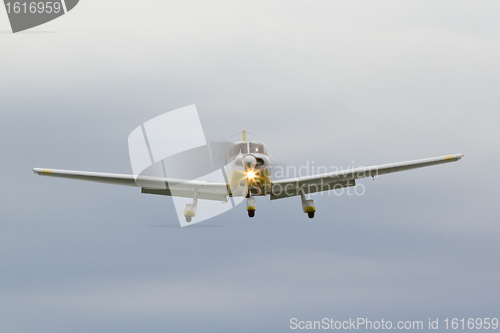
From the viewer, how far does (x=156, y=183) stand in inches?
1200

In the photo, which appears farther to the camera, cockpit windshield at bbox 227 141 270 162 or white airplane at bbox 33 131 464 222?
cockpit windshield at bbox 227 141 270 162

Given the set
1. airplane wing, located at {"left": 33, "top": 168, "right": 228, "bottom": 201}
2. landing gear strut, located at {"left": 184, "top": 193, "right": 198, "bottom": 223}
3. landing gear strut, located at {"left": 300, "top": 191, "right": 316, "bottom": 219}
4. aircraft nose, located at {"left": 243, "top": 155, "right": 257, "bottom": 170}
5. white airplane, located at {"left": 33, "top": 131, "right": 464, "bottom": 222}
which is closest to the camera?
aircraft nose, located at {"left": 243, "top": 155, "right": 257, "bottom": 170}

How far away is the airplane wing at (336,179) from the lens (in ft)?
99.8

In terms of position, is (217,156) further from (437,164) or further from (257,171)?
(437,164)

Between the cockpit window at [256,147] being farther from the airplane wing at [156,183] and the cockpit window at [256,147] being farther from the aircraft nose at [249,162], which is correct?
the airplane wing at [156,183]

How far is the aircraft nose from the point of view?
91.7ft

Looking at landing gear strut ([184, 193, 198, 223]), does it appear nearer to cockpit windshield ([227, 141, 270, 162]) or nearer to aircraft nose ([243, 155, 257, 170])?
cockpit windshield ([227, 141, 270, 162])

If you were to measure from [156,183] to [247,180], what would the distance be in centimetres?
455

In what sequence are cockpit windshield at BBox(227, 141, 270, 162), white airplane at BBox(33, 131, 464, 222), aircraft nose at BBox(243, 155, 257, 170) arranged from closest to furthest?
aircraft nose at BBox(243, 155, 257, 170)
white airplane at BBox(33, 131, 464, 222)
cockpit windshield at BBox(227, 141, 270, 162)

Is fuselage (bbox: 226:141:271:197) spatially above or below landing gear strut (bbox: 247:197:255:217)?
above

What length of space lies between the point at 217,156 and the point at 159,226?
16.6 ft

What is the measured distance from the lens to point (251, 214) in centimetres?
2827

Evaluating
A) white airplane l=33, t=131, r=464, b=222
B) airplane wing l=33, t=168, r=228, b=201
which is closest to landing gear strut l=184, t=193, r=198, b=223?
white airplane l=33, t=131, r=464, b=222

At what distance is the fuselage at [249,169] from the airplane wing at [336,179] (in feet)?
4.83
